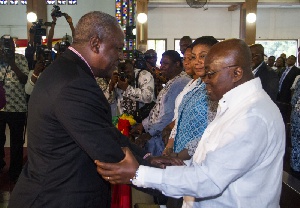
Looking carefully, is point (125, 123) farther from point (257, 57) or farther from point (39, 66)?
point (257, 57)

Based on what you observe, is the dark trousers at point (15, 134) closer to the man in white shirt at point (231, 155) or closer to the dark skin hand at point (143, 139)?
the dark skin hand at point (143, 139)

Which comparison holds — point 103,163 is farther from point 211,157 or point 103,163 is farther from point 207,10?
point 207,10

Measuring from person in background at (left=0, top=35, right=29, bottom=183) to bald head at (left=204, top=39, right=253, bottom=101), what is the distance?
398 centimetres

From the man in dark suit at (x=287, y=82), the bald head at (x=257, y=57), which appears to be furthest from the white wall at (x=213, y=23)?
the bald head at (x=257, y=57)

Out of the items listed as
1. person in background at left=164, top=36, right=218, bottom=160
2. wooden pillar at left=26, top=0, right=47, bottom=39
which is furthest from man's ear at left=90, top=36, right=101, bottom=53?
wooden pillar at left=26, top=0, right=47, bottom=39

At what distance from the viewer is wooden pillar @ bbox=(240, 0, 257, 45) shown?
1623cm

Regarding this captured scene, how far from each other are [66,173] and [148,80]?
358cm

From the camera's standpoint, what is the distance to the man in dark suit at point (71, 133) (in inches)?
71.6

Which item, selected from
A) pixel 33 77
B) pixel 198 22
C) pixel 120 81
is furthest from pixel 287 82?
pixel 198 22

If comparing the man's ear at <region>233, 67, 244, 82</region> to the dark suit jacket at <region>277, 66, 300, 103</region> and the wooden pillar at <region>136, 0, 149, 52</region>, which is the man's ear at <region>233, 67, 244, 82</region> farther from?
the wooden pillar at <region>136, 0, 149, 52</region>

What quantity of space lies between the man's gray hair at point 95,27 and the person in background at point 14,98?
11.9ft

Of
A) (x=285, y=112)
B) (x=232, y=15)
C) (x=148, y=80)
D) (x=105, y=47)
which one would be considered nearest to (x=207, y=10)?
(x=232, y=15)

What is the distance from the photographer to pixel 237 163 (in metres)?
1.71

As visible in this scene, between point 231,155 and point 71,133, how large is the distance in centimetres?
69
